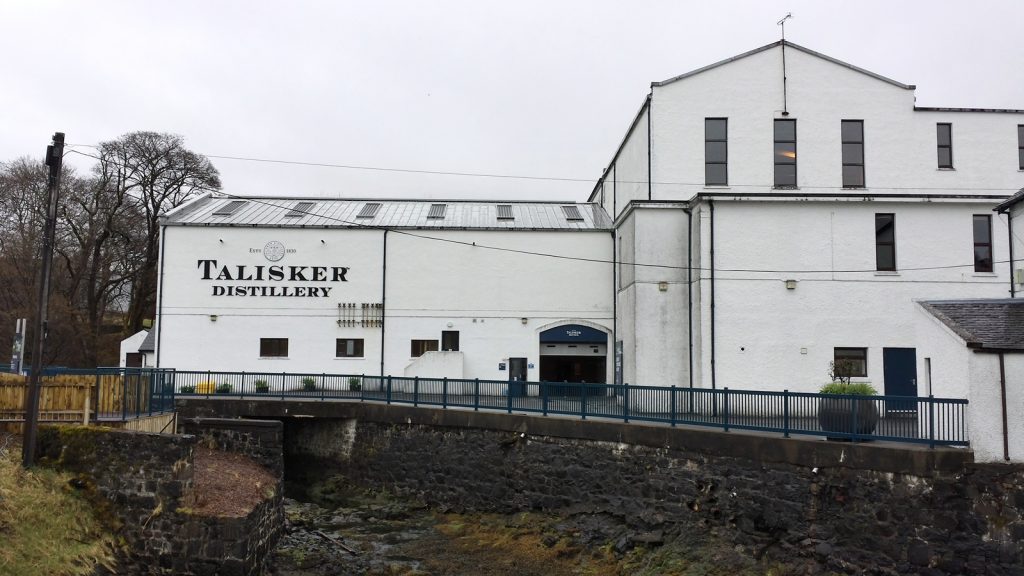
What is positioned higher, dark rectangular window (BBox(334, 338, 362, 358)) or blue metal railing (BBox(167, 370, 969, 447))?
dark rectangular window (BBox(334, 338, 362, 358))

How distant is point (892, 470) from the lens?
1184 cm

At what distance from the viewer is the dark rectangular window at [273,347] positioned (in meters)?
28.5

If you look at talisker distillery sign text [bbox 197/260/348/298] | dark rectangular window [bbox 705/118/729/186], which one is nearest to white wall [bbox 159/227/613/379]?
talisker distillery sign text [bbox 197/260/348/298]

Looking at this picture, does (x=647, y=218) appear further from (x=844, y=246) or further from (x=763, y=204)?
(x=844, y=246)

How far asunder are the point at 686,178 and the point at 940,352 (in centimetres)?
1209

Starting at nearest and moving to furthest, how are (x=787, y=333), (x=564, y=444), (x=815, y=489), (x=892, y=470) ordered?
1. (x=892, y=470)
2. (x=815, y=489)
3. (x=564, y=444)
4. (x=787, y=333)

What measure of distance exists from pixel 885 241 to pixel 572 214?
13339 millimetres

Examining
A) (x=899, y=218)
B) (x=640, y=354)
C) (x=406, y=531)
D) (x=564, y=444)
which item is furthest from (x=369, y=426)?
(x=899, y=218)

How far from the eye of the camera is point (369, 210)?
106 ft

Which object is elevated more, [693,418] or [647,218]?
[647,218]

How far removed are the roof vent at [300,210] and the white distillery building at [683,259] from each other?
295 millimetres

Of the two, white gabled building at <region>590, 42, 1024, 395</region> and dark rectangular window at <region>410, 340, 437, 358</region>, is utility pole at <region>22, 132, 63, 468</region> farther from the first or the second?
dark rectangular window at <region>410, 340, 437, 358</region>

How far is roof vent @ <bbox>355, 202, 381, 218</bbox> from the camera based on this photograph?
3140cm

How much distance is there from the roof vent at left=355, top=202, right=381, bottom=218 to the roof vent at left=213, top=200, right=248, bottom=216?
213 inches
